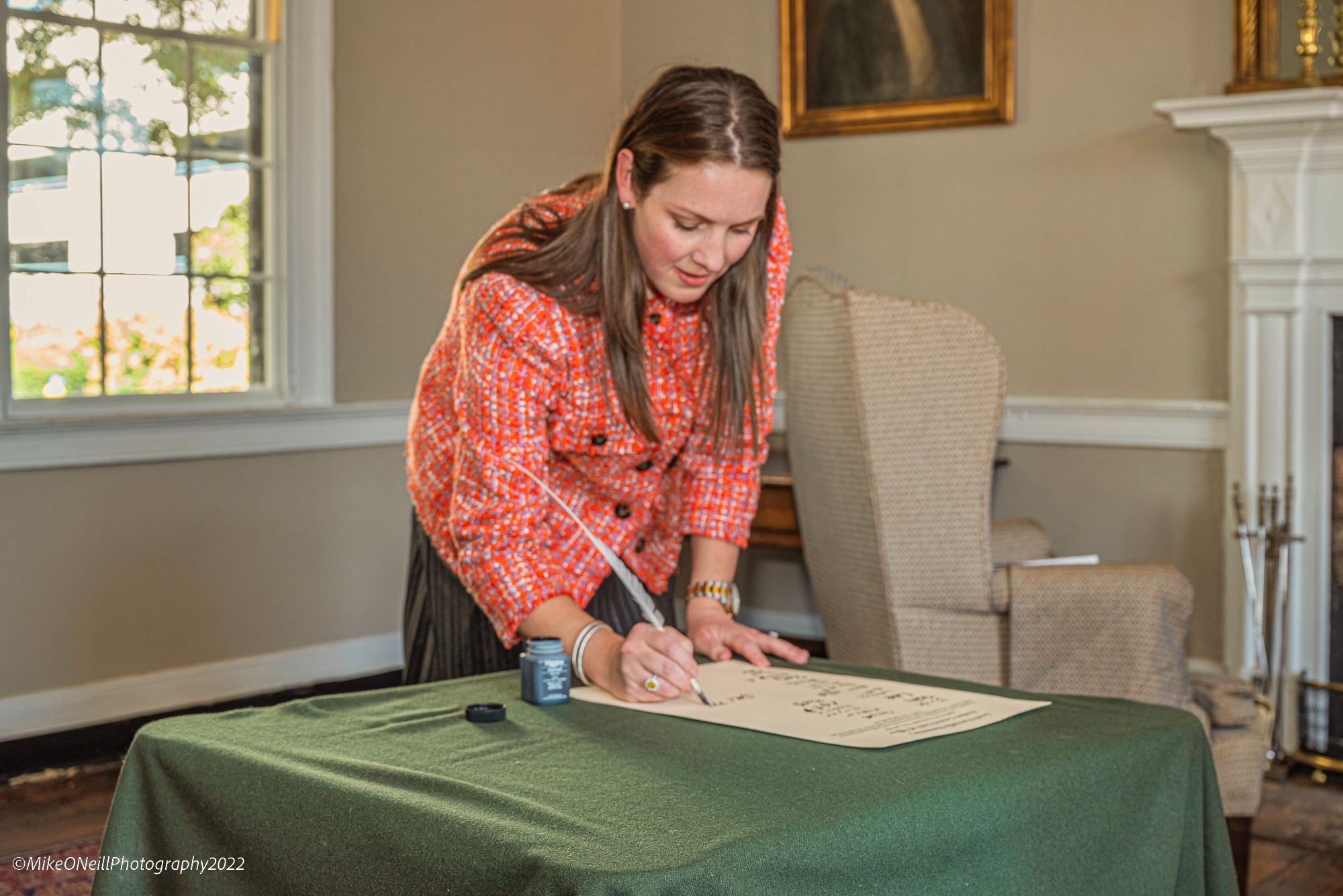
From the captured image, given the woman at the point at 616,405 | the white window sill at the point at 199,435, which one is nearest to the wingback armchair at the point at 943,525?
the woman at the point at 616,405

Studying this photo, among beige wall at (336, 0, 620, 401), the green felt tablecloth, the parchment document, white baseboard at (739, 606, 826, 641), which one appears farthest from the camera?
white baseboard at (739, 606, 826, 641)

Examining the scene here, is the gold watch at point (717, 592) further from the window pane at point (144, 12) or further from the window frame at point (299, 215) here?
the window pane at point (144, 12)

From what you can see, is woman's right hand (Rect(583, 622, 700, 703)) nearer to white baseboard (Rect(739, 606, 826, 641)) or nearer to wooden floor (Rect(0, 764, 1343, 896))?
wooden floor (Rect(0, 764, 1343, 896))

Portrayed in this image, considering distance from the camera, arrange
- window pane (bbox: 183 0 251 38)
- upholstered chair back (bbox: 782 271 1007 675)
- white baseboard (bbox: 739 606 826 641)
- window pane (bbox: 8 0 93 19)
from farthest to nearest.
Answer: white baseboard (bbox: 739 606 826 641), window pane (bbox: 183 0 251 38), window pane (bbox: 8 0 93 19), upholstered chair back (bbox: 782 271 1007 675)

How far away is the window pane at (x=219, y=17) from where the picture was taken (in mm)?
4020

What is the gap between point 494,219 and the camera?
485 cm

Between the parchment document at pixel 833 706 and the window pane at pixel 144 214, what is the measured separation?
2.80 m

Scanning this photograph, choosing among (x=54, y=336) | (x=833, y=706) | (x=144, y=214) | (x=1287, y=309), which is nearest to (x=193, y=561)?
(x=54, y=336)

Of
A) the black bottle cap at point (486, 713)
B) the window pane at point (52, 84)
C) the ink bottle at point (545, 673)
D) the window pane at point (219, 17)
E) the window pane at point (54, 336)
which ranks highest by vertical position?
the window pane at point (219, 17)

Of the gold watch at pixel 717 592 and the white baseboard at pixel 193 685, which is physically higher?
the gold watch at pixel 717 592

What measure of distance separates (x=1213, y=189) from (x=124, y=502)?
314 centimetres

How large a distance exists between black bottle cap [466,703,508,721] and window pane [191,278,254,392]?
115 inches

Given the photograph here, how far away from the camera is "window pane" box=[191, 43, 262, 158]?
404 cm

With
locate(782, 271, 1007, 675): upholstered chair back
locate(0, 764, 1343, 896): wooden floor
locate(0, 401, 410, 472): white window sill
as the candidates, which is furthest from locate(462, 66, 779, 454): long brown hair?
locate(0, 401, 410, 472): white window sill
